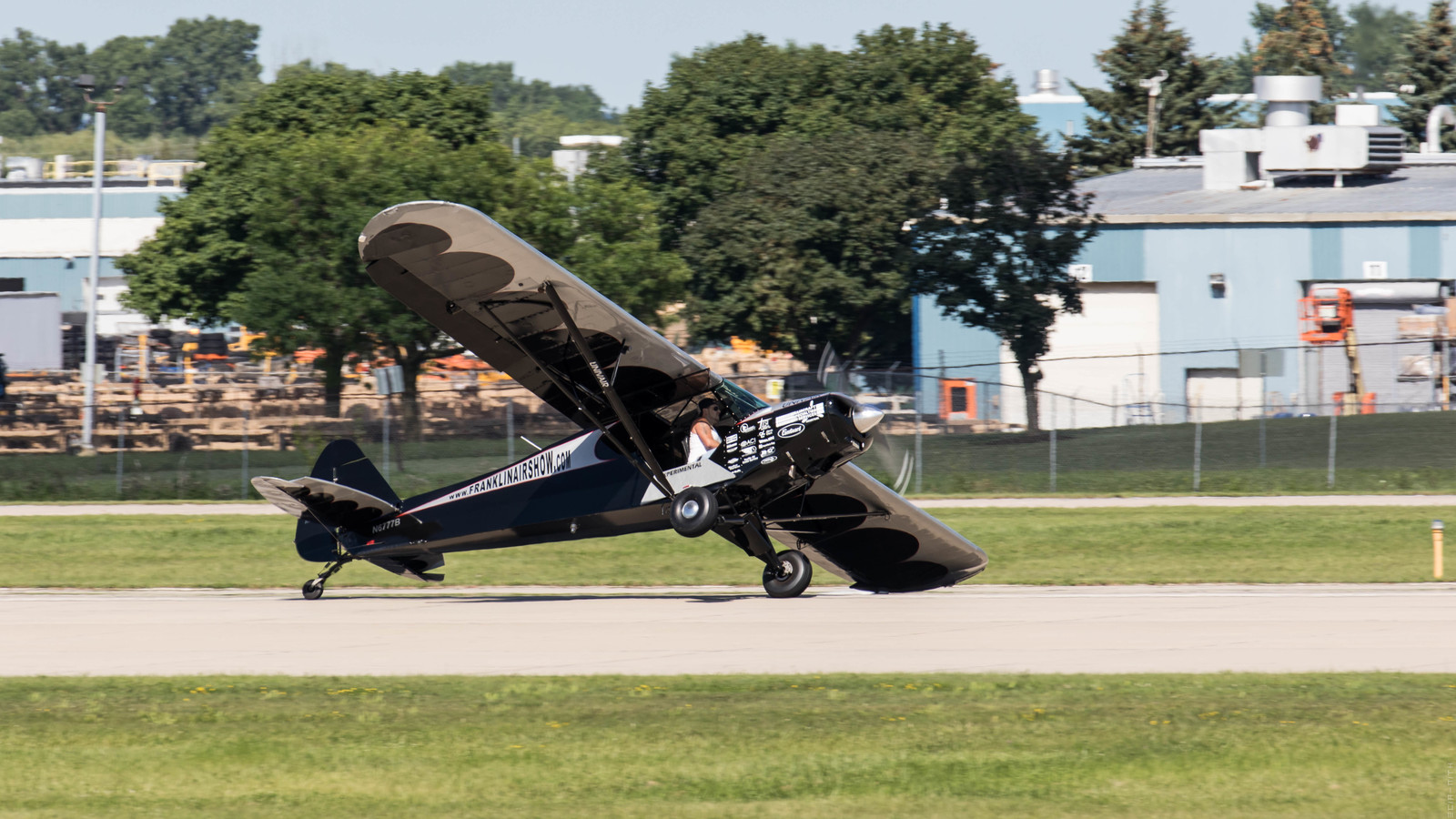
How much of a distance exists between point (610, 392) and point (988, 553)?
903 cm

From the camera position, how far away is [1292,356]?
157ft

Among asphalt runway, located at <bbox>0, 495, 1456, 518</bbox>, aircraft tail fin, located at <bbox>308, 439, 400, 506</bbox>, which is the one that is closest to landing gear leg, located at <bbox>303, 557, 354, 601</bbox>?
aircraft tail fin, located at <bbox>308, 439, 400, 506</bbox>

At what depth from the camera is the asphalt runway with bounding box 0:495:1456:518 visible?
2991cm

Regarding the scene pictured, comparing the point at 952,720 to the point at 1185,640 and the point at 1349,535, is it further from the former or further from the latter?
the point at 1349,535

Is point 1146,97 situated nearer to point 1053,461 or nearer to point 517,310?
point 1053,461

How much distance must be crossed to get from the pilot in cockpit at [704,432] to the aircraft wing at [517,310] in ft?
0.90

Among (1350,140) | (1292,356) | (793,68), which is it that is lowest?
(1292,356)

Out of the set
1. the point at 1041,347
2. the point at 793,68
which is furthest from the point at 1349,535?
the point at 793,68

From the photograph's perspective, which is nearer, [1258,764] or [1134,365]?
[1258,764]

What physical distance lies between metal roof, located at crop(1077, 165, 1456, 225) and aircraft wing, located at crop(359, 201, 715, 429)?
36.1 m

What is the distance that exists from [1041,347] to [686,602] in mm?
30602

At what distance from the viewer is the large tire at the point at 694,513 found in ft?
53.0

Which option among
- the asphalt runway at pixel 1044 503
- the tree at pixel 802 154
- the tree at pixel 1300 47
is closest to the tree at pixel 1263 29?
the tree at pixel 1300 47

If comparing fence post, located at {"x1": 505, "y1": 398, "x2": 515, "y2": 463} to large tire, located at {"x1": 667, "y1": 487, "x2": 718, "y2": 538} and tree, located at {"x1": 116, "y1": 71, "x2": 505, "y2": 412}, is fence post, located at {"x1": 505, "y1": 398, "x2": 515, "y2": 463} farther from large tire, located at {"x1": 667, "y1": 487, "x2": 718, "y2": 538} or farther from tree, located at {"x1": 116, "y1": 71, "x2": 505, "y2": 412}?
tree, located at {"x1": 116, "y1": 71, "x2": 505, "y2": 412}
